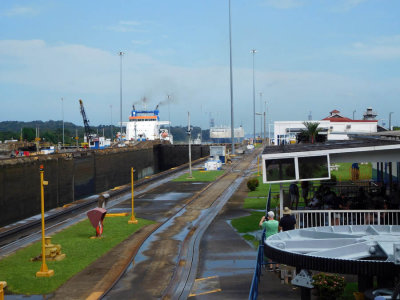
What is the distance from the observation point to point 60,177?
51.2m

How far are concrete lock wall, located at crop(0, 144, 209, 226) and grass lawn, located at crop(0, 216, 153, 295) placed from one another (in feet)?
43.9

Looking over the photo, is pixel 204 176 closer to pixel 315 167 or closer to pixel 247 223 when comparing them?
pixel 247 223

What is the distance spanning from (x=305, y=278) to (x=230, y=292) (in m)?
5.11

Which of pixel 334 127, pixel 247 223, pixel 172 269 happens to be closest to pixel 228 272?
pixel 172 269

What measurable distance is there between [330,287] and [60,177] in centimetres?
4217

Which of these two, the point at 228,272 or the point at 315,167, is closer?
the point at 315,167

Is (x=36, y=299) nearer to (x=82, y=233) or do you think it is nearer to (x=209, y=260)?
(x=209, y=260)

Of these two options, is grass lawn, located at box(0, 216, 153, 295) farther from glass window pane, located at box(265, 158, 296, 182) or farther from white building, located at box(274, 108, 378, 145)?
white building, located at box(274, 108, 378, 145)

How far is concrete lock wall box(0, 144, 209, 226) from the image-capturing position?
39500 millimetres

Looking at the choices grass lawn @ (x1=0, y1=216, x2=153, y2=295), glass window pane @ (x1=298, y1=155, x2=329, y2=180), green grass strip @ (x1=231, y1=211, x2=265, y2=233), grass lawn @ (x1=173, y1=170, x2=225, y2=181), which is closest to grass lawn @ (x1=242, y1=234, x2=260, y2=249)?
green grass strip @ (x1=231, y1=211, x2=265, y2=233)

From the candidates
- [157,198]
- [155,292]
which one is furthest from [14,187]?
[155,292]

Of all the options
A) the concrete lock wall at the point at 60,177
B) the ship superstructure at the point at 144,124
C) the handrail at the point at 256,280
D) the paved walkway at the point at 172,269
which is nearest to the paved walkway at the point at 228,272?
the paved walkway at the point at 172,269

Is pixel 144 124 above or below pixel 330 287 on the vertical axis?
above

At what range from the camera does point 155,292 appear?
1527 centimetres
